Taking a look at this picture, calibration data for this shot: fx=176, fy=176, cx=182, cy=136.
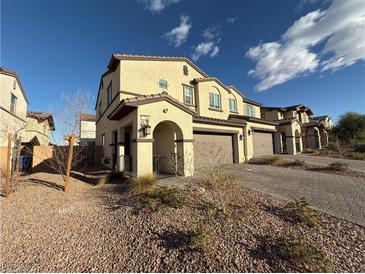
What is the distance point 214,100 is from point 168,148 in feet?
26.8

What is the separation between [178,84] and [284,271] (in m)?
13.6

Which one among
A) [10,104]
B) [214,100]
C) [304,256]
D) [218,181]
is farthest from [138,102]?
[10,104]

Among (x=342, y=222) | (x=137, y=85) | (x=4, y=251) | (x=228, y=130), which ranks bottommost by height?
(x=4, y=251)

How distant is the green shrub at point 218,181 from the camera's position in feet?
17.5

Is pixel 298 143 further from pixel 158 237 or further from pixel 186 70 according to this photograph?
pixel 158 237

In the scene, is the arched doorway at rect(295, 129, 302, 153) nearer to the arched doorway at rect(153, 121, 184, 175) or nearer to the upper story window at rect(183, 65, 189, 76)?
the upper story window at rect(183, 65, 189, 76)

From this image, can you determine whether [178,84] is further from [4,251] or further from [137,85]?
[4,251]

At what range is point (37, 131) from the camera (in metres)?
22.7

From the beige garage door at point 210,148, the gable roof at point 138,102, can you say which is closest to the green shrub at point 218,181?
the beige garage door at point 210,148

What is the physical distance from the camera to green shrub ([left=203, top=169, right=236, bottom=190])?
210 inches

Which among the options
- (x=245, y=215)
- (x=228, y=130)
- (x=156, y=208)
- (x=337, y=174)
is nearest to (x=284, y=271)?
(x=245, y=215)

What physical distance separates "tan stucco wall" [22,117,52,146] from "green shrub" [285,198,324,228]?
25129mm

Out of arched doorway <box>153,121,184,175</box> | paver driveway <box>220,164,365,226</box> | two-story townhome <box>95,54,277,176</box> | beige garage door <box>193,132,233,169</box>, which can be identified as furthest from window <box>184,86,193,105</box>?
paver driveway <box>220,164,365,226</box>

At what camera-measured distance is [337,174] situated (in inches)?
371
